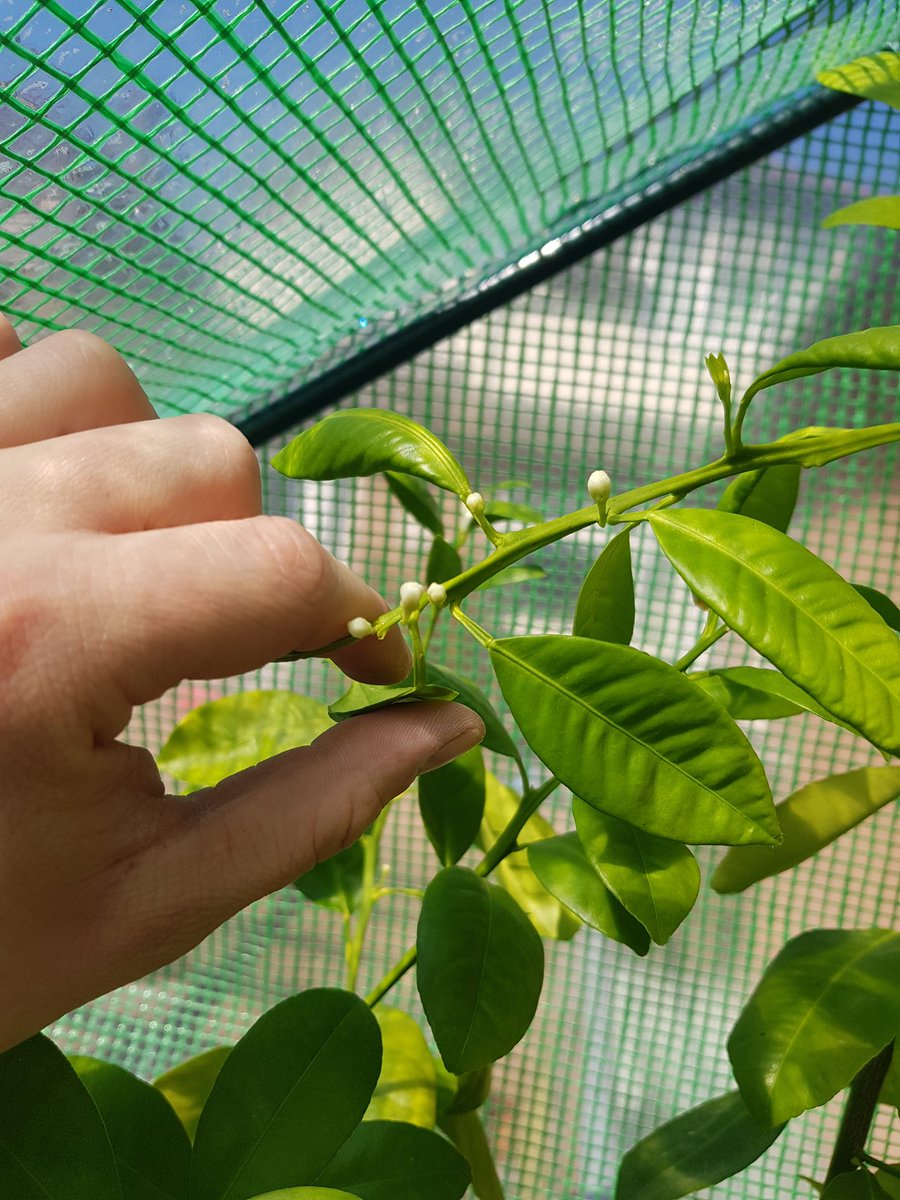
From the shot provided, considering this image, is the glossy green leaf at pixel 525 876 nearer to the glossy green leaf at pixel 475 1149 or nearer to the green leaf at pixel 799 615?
the glossy green leaf at pixel 475 1149

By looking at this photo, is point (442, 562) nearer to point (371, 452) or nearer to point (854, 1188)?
point (371, 452)

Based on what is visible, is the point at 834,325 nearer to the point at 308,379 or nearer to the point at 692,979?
the point at 308,379

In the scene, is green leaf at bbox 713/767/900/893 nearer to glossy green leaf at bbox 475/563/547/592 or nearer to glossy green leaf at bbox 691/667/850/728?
glossy green leaf at bbox 691/667/850/728

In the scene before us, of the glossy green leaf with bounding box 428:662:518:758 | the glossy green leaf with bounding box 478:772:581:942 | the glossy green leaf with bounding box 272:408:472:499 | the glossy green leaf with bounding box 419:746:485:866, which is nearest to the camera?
the glossy green leaf with bounding box 272:408:472:499

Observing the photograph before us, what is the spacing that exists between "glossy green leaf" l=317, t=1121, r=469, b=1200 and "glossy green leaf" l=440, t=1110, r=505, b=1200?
98 mm

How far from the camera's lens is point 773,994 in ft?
1.82

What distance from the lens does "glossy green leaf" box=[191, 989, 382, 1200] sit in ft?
1.58

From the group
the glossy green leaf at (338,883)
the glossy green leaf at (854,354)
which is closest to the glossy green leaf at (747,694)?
the glossy green leaf at (854,354)

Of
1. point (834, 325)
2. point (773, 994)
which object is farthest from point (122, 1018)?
point (834, 325)

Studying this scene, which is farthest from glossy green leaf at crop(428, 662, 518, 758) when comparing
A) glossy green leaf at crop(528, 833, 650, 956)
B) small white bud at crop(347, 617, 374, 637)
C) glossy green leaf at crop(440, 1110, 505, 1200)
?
glossy green leaf at crop(440, 1110, 505, 1200)

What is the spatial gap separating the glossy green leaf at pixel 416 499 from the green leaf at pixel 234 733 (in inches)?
Answer: 5.8

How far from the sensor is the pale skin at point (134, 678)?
0.30 meters

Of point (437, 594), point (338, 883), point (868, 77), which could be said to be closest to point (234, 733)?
point (338, 883)

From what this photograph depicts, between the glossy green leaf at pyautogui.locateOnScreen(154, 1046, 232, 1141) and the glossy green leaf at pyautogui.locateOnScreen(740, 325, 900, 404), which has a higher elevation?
the glossy green leaf at pyautogui.locateOnScreen(740, 325, 900, 404)
